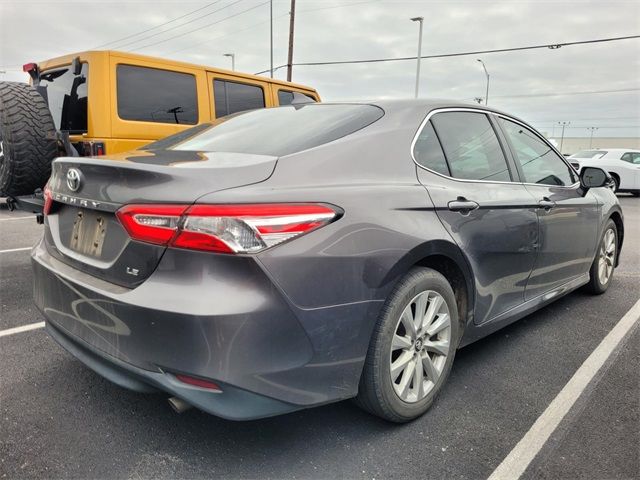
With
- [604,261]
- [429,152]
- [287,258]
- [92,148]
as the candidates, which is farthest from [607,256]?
[92,148]

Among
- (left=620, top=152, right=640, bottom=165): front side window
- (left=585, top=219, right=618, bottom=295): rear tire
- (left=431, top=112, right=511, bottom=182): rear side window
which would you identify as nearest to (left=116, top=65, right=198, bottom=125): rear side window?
(left=431, top=112, right=511, bottom=182): rear side window

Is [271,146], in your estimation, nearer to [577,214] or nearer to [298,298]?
[298,298]

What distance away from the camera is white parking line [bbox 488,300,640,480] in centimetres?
214

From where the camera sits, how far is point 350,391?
2148 mm

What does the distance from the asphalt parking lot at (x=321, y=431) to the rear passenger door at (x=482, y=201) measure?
476 millimetres

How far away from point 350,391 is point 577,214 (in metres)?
2.54

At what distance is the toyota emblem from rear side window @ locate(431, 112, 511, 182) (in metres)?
1.77

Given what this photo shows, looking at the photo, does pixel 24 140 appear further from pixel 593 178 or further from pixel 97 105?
pixel 593 178

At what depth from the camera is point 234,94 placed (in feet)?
19.9

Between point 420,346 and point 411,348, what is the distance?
0.22 ft

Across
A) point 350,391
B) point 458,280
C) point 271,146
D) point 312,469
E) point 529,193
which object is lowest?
point 312,469

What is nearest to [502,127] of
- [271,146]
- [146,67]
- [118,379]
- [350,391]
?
[271,146]

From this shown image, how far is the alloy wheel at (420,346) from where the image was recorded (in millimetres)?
2340

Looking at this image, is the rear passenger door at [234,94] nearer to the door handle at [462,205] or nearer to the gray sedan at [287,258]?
the gray sedan at [287,258]
